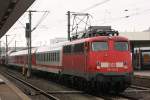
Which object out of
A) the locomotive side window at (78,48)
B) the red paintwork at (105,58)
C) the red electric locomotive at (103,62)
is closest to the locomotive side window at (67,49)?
the locomotive side window at (78,48)

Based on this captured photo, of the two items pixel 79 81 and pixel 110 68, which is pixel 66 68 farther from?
pixel 110 68

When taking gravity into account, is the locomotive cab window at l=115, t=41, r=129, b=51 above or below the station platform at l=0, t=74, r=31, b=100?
above

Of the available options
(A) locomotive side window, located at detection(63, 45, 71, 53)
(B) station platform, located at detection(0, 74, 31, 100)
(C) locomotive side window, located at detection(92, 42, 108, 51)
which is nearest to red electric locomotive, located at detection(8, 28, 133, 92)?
(C) locomotive side window, located at detection(92, 42, 108, 51)

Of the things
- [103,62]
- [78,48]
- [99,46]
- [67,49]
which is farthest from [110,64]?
[67,49]

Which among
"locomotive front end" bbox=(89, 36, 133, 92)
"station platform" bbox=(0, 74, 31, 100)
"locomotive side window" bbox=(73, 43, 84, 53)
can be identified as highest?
"locomotive side window" bbox=(73, 43, 84, 53)

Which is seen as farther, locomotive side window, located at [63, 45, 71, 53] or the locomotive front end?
locomotive side window, located at [63, 45, 71, 53]

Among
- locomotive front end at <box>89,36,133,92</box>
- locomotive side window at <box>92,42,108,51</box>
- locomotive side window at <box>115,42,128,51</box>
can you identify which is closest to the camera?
locomotive front end at <box>89,36,133,92</box>

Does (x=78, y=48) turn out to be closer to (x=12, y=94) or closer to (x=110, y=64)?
(x=110, y=64)

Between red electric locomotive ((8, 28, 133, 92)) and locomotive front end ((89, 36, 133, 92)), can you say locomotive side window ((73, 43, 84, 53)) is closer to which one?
red electric locomotive ((8, 28, 133, 92))

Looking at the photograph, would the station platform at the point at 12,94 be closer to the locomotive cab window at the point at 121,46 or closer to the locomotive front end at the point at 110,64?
the locomotive front end at the point at 110,64

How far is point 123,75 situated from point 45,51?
17300 mm

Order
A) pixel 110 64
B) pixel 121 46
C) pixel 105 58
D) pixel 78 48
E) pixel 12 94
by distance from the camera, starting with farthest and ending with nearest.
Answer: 1. pixel 78 48
2. pixel 121 46
3. pixel 105 58
4. pixel 110 64
5. pixel 12 94

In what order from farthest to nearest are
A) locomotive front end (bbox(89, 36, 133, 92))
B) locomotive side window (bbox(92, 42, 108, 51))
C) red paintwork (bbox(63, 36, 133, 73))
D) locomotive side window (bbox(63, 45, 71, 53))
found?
locomotive side window (bbox(63, 45, 71, 53)), locomotive side window (bbox(92, 42, 108, 51)), red paintwork (bbox(63, 36, 133, 73)), locomotive front end (bbox(89, 36, 133, 92))

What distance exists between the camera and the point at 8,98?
17312 millimetres
